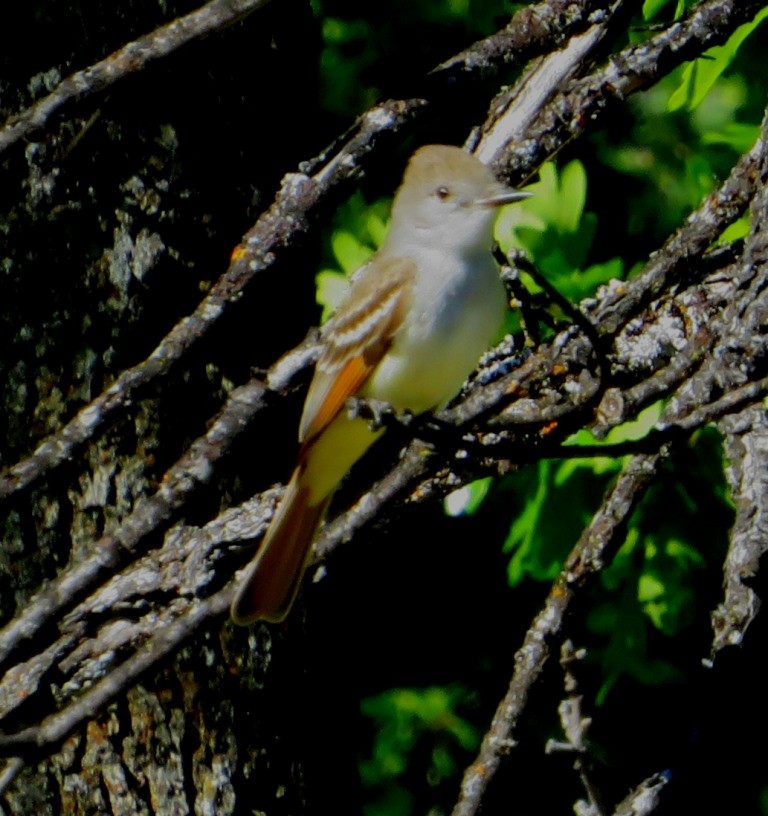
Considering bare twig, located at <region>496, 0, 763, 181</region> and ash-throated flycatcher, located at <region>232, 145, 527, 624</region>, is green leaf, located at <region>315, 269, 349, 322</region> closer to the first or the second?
ash-throated flycatcher, located at <region>232, 145, 527, 624</region>

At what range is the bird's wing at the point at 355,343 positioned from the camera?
11.7 feet

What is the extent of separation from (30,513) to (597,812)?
1.70 m

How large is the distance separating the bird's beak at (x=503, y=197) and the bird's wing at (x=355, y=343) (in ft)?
1.12

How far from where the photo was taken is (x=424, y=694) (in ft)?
17.7

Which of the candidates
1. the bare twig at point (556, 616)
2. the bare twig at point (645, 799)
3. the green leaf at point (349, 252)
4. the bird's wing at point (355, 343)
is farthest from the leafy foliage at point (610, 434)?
the bare twig at point (645, 799)

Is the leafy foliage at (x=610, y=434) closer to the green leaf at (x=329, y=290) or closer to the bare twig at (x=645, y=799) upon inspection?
the green leaf at (x=329, y=290)

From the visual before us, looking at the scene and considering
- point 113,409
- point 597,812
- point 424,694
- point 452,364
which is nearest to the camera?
point 113,409

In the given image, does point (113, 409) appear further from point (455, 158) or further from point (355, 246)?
point (355, 246)

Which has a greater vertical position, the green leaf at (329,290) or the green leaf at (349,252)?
the green leaf at (349,252)

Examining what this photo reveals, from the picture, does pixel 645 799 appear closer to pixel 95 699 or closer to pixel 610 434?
pixel 610 434

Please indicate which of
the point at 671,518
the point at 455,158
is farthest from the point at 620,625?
the point at 455,158

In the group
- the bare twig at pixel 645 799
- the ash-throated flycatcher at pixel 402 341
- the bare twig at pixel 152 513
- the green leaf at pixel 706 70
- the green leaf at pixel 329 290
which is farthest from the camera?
the green leaf at pixel 329 290

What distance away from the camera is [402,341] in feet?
11.8

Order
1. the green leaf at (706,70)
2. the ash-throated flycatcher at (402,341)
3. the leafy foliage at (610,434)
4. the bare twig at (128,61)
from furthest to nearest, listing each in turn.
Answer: the leafy foliage at (610,434) < the green leaf at (706,70) < the ash-throated flycatcher at (402,341) < the bare twig at (128,61)
